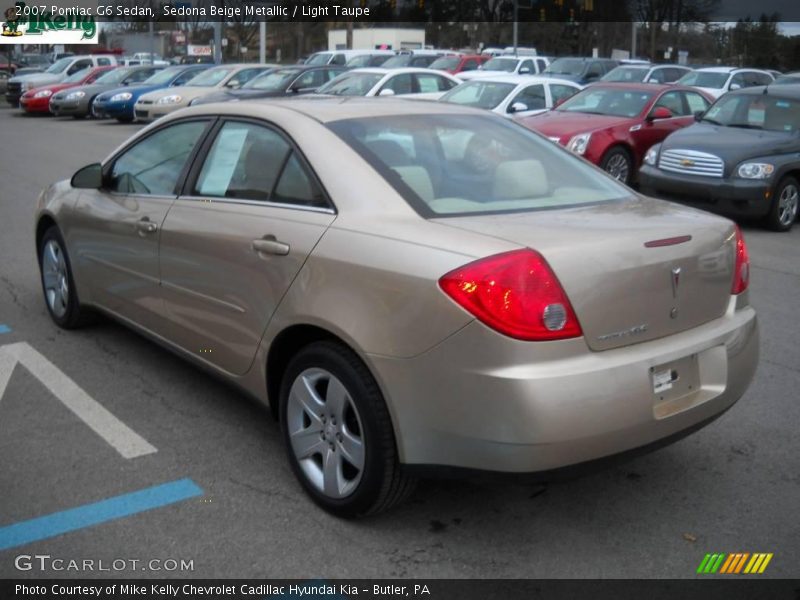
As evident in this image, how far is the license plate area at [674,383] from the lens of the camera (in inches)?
127

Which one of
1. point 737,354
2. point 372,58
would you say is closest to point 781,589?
point 737,354

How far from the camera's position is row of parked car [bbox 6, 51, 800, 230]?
33.1ft

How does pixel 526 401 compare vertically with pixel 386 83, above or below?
below

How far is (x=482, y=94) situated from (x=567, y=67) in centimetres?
1456

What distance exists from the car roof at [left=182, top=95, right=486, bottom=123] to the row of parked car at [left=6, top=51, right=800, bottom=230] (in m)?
1.37

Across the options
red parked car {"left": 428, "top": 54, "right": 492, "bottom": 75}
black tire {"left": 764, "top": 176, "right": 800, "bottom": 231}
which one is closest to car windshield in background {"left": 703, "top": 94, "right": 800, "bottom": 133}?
black tire {"left": 764, "top": 176, "right": 800, "bottom": 231}

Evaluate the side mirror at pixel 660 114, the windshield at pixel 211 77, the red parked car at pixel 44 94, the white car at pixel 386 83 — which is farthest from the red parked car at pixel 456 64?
the side mirror at pixel 660 114

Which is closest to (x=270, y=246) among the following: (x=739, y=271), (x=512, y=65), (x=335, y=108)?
(x=335, y=108)

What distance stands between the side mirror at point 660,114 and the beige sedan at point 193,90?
11.8 m

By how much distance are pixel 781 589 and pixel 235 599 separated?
186 cm

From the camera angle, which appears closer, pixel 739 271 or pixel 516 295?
pixel 516 295

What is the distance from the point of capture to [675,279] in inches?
133

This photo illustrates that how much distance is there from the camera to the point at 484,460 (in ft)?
10.1

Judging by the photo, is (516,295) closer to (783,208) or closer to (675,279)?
(675,279)
